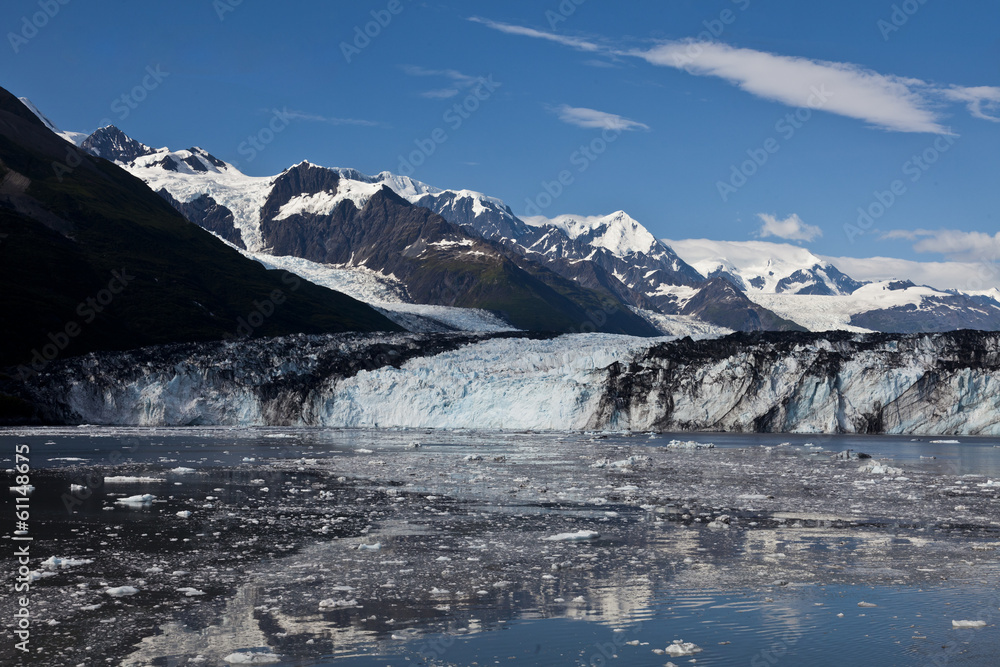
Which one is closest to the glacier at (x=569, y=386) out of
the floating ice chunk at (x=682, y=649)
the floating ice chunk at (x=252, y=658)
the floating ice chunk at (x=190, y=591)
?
the floating ice chunk at (x=190, y=591)

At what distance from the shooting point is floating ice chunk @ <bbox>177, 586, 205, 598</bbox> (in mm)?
12020

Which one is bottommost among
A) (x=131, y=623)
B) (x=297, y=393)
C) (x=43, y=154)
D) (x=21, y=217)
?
(x=131, y=623)

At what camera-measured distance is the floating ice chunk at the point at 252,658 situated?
9.24 metres

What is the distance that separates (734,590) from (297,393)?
2094 inches

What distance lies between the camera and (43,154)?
532 ft

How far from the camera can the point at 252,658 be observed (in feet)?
30.6

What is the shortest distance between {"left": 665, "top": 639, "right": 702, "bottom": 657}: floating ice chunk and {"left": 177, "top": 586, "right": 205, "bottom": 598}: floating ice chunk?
21.2 feet

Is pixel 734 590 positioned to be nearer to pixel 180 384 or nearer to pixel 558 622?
pixel 558 622

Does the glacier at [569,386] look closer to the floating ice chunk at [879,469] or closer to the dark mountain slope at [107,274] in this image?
the dark mountain slope at [107,274]

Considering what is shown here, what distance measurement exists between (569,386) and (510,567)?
43.8 metres

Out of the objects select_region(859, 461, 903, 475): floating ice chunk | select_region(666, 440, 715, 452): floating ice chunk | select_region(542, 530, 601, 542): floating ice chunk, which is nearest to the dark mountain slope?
select_region(666, 440, 715, 452): floating ice chunk

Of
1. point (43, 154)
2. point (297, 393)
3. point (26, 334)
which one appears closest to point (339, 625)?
point (297, 393)

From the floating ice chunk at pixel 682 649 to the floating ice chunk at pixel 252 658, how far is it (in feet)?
14.0

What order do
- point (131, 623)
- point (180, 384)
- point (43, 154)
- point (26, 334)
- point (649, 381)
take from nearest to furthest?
1. point (131, 623)
2. point (649, 381)
3. point (180, 384)
4. point (26, 334)
5. point (43, 154)
